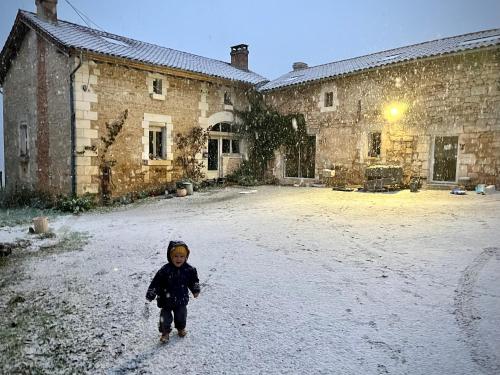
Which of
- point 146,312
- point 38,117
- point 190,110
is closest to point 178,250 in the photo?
point 146,312

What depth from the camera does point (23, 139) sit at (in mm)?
12531

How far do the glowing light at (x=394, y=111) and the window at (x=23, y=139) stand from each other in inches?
508

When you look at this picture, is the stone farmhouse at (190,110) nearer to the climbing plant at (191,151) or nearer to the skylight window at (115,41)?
the skylight window at (115,41)

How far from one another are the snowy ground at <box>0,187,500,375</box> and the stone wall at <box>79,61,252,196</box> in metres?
4.28

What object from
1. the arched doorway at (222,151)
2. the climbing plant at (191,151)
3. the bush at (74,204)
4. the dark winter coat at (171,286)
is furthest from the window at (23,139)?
the dark winter coat at (171,286)

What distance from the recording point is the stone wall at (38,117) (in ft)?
33.7

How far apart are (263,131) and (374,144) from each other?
4.80m

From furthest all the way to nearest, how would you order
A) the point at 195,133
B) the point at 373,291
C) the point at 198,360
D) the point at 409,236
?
the point at 195,133, the point at 409,236, the point at 373,291, the point at 198,360

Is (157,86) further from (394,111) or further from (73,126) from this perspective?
(394,111)

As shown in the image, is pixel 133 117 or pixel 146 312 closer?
pixel 146 312

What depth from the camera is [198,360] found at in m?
2.39

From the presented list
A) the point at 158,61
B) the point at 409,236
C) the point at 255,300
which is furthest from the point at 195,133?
the point at 255,300

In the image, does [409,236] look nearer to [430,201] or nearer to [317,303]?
[317,303]

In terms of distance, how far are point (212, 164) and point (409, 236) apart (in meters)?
9.78
